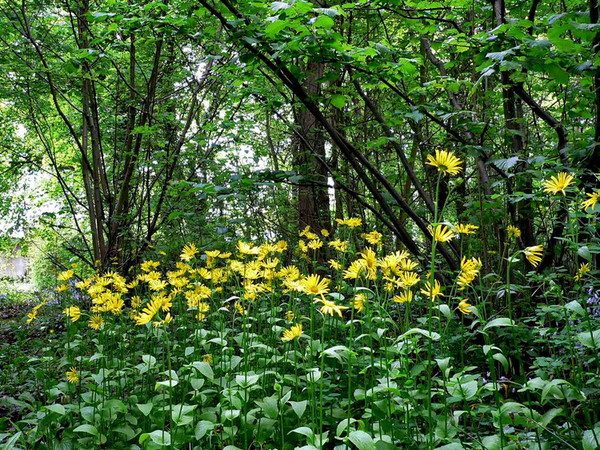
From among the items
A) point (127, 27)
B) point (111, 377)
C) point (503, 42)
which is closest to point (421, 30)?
Answer: point (503, 42)

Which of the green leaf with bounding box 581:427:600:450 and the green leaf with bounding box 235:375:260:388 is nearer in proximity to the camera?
the green leaf with bounding box 581:427:600:450

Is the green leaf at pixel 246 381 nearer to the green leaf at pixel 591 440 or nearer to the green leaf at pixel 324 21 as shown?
the green leaf at pixel 591 440

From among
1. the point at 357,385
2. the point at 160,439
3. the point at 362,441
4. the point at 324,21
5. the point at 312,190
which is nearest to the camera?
the point at 362,441

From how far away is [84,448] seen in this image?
5.51 feet

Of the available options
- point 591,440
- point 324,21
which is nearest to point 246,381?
point 591,440

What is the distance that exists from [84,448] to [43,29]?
4.50m

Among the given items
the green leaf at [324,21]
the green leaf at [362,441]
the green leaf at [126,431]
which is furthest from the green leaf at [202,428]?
the green leaf at [324,21]

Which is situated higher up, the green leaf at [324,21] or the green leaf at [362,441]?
the green leaf at [324,21]

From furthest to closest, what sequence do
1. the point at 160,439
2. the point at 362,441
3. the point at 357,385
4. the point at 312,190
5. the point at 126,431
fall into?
1. the point at 312,190
2. the point at 357,385
3. the point at 126,431
4. the point at 160,439
5. the point at 362,441

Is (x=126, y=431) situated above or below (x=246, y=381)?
below

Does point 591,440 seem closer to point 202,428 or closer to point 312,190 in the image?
point 202,428

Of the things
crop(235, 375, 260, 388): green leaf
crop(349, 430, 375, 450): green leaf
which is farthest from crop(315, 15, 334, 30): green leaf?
crop(349, 430, 375, 450): green leaf

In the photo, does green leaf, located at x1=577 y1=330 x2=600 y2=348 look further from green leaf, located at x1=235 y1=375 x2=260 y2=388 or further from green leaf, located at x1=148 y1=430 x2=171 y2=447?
green leaf, located at x1=148 y1=430 x2=171 y2=447

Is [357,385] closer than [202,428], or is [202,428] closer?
[202,428]
